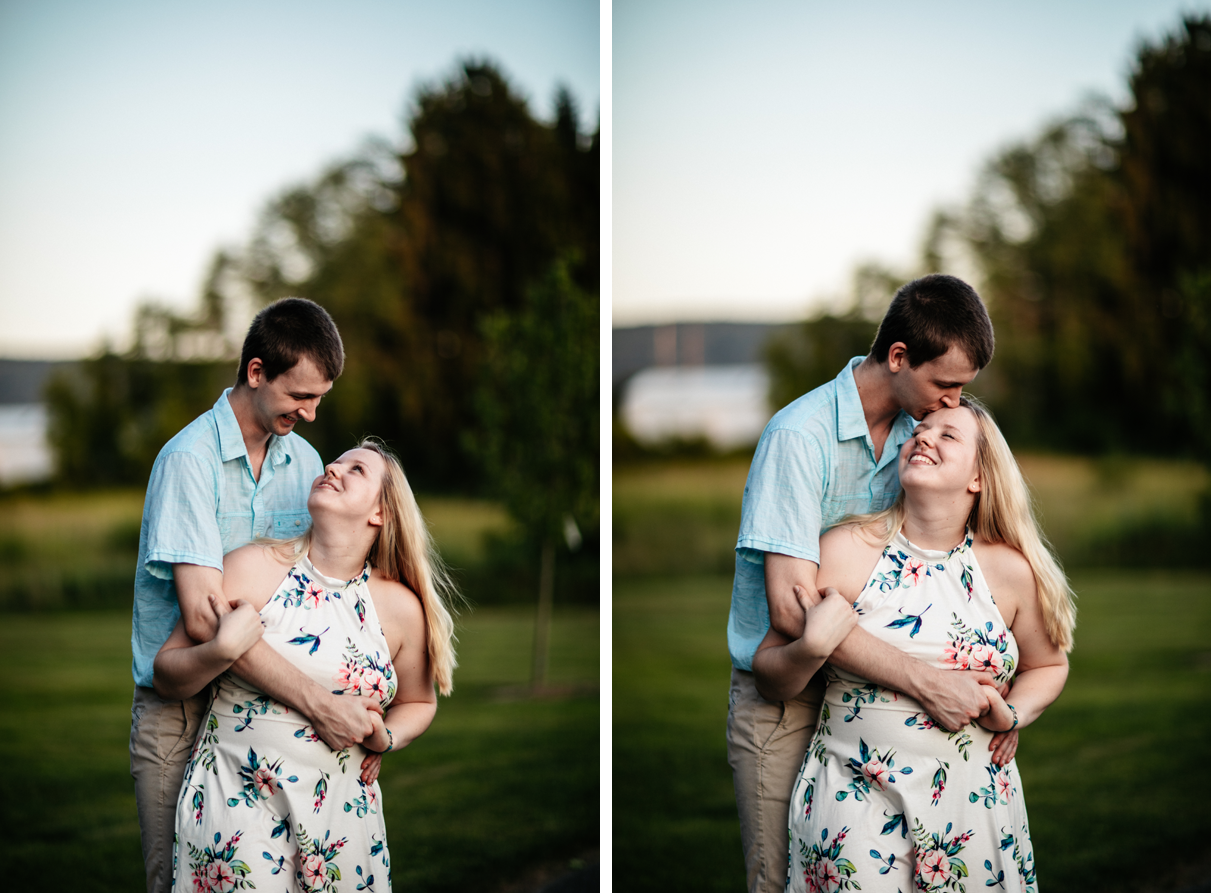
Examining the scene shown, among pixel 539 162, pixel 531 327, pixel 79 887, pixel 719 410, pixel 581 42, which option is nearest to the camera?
pixel 79 887

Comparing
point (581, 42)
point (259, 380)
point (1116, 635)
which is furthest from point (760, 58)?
point (259, 380)

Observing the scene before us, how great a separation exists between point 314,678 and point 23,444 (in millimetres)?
6478

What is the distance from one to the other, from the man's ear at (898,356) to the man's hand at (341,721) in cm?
138

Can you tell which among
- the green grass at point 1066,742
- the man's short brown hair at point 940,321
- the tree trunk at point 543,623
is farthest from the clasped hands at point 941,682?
the tree trunk at point 543,623

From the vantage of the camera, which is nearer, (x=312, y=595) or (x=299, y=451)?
(x=312, y=595)

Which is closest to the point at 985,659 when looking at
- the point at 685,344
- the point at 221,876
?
the point at 221,876

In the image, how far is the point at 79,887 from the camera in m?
4.51

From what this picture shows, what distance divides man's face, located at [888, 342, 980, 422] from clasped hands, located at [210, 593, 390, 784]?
136 cm

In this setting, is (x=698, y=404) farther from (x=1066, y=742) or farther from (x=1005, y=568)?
(x=1005, y=568)

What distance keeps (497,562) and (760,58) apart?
4.34m

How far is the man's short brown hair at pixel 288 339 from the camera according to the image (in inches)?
90.4

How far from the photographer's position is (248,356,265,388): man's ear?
7.63ft

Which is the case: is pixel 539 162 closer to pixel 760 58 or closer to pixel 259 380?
pixel 760 58

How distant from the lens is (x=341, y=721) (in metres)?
2.20
